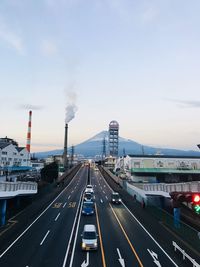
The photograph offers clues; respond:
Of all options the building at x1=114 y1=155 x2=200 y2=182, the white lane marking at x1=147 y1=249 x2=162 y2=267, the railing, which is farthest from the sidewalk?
the building at x1=114 y1=155 x2=200 y2=182

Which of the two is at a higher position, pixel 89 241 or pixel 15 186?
pixel 15 186

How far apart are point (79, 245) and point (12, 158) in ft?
286

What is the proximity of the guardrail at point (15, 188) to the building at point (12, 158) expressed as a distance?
162ft

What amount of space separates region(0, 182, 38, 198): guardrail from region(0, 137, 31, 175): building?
162ft

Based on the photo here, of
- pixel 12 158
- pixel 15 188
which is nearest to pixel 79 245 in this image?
pixel 15 188

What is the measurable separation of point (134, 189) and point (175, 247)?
31339 mm

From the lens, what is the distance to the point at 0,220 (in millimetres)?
34500

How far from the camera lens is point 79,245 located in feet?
79.8

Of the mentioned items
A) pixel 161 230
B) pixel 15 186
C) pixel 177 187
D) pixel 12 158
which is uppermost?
pixel 12 158

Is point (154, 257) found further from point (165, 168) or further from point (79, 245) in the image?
point (165, 168)

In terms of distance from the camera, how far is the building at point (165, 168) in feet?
296

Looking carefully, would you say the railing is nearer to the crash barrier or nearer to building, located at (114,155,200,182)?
the crash barrier

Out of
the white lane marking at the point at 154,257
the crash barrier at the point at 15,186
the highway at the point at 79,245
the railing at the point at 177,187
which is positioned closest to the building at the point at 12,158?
the crash barrier at the point at 15,186

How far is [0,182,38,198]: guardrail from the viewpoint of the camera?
106 ft
